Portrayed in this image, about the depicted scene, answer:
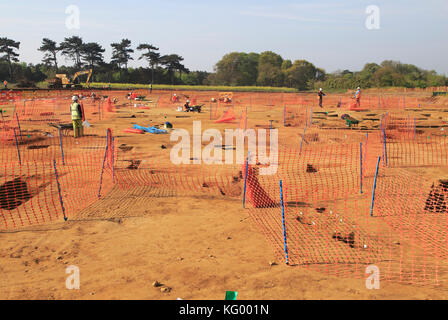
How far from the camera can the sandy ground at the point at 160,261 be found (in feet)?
14.8

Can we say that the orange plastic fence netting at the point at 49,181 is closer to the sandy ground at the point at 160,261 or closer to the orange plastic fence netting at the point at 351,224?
the sandy ground at the point at 160,261

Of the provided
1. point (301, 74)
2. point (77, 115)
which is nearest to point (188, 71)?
point (301, 74)

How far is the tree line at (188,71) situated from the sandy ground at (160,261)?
61.7 m

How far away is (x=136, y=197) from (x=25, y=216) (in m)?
2.42

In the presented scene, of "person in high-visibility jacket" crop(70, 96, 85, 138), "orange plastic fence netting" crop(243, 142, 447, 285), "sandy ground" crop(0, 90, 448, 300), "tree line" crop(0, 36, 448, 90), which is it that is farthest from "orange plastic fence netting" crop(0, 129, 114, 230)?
"tree line" crop(0, 36, 448, 90)

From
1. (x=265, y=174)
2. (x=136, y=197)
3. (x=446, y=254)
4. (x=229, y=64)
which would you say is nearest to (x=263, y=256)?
(x=446, y=254)

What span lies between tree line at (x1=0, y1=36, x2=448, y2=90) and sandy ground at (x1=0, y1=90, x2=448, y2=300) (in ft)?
202

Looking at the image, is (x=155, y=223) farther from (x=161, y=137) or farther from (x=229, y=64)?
(x=229, y=64)

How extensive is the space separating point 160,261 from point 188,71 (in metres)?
76.2

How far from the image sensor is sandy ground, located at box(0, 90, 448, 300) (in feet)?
14.8

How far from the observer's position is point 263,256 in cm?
553

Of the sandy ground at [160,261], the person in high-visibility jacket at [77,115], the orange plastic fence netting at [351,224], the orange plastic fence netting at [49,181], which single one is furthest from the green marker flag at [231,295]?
the person in high-visibility jacket at [77,115]

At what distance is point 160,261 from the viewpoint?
209 inches

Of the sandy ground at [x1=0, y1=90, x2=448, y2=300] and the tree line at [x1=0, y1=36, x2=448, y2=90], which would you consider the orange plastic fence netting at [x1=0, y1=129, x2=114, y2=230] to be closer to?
the sandy ground at [x1=0, y1=90, x2=448, y2=300]
